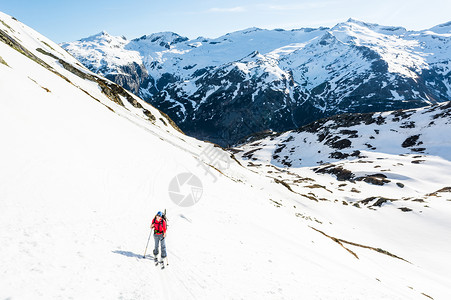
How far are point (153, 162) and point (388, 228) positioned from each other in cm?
4308

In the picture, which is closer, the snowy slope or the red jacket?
the snowy slope

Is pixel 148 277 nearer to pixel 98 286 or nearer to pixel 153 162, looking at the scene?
pixel 98 286

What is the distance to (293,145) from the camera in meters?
149

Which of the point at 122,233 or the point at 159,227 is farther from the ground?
the point at 159,227

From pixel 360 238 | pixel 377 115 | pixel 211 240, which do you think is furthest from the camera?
pixel 377 115

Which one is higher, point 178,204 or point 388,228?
point 178,204

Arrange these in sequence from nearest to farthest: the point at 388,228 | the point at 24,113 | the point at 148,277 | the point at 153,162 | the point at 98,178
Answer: the point at 148,277, the point at 98,178, the point at 24,113, the point at 153,162, the point at 388,228

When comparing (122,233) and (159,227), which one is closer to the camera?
(159,227)

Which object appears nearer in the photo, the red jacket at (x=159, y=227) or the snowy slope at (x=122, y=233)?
the snowy slope at (x=122, y=233)

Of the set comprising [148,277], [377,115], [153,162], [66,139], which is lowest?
[148,277]

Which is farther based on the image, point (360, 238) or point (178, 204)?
point (360, 238)

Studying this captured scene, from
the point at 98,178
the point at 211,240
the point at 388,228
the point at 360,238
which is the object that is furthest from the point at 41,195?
the point at 388,228

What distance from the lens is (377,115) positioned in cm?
14375

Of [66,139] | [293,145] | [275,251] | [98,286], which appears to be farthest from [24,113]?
[293,145]
